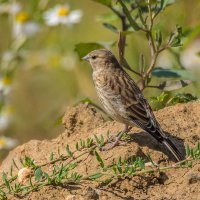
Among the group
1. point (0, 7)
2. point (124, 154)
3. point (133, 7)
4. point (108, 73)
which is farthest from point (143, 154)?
point (0, 7)

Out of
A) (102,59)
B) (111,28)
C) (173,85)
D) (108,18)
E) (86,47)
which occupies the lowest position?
(173,85)

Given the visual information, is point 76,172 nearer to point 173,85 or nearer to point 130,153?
point 130,153

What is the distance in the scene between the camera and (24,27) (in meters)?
10.4

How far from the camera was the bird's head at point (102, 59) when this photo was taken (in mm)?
7602

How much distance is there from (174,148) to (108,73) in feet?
5.66

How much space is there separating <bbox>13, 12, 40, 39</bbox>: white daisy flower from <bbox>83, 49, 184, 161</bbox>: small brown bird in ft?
8.54

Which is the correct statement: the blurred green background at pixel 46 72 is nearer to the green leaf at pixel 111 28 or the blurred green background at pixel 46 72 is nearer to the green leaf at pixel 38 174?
the green leaf at pixel 111 28

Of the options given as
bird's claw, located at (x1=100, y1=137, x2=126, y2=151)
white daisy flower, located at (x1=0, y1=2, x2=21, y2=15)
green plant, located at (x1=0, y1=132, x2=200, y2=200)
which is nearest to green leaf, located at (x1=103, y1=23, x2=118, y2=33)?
bird's claw, located at (x1=100, y1=137, x2=126, y2=151)

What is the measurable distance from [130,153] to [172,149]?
0.36 metres

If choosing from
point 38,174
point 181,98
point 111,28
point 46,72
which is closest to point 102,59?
point 111,28

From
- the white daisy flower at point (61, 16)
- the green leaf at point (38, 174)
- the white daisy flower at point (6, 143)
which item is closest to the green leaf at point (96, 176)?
the green leaf at point (38, 174)

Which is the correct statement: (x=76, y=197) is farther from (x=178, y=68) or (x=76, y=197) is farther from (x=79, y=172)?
(x=178, y=68)

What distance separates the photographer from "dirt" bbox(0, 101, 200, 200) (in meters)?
5.53

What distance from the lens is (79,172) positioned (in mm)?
5777
